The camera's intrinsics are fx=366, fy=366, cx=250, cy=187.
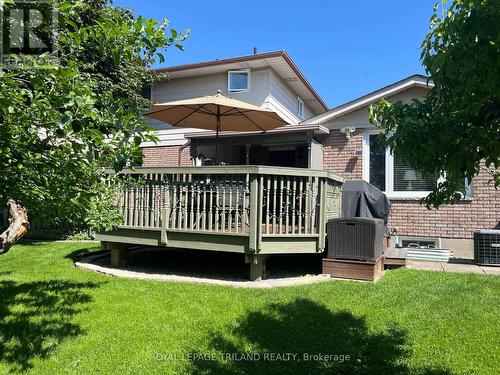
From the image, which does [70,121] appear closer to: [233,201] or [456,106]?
[456,106]

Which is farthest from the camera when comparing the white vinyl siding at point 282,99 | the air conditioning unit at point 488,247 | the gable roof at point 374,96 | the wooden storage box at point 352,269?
the white vinyl siding at point 282,99

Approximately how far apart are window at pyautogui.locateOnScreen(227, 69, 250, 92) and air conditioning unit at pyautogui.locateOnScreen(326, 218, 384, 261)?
735 cm

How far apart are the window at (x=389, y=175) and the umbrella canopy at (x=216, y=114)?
295 cm

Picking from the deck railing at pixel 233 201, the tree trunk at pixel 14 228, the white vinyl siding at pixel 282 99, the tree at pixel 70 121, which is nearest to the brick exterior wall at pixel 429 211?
the white vinyl siding at pixel 282 99

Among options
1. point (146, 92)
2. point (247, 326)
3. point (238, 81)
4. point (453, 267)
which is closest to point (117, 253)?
point (247, 326)

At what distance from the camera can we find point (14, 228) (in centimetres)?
436

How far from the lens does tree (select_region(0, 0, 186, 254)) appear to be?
6.97 feet

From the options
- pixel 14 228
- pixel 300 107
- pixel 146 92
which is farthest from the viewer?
A: pixel 300 107

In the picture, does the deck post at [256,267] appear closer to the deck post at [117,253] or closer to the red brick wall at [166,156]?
the deck post at [117,253]

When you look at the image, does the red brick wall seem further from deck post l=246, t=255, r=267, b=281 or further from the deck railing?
deck post l=246, t=255, r=267, b=281

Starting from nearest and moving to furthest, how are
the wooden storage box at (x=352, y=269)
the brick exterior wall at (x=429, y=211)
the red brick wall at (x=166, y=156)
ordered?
1. the wooden storage box at (x=352, y=269)
2. the brick exterior wall at (x=429, y=211)
3. the red brick wall at (x=166, y=156)

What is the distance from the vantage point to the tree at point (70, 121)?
2.12 m

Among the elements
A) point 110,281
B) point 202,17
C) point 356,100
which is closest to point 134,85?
point 202,17

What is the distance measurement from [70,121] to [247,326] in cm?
282
